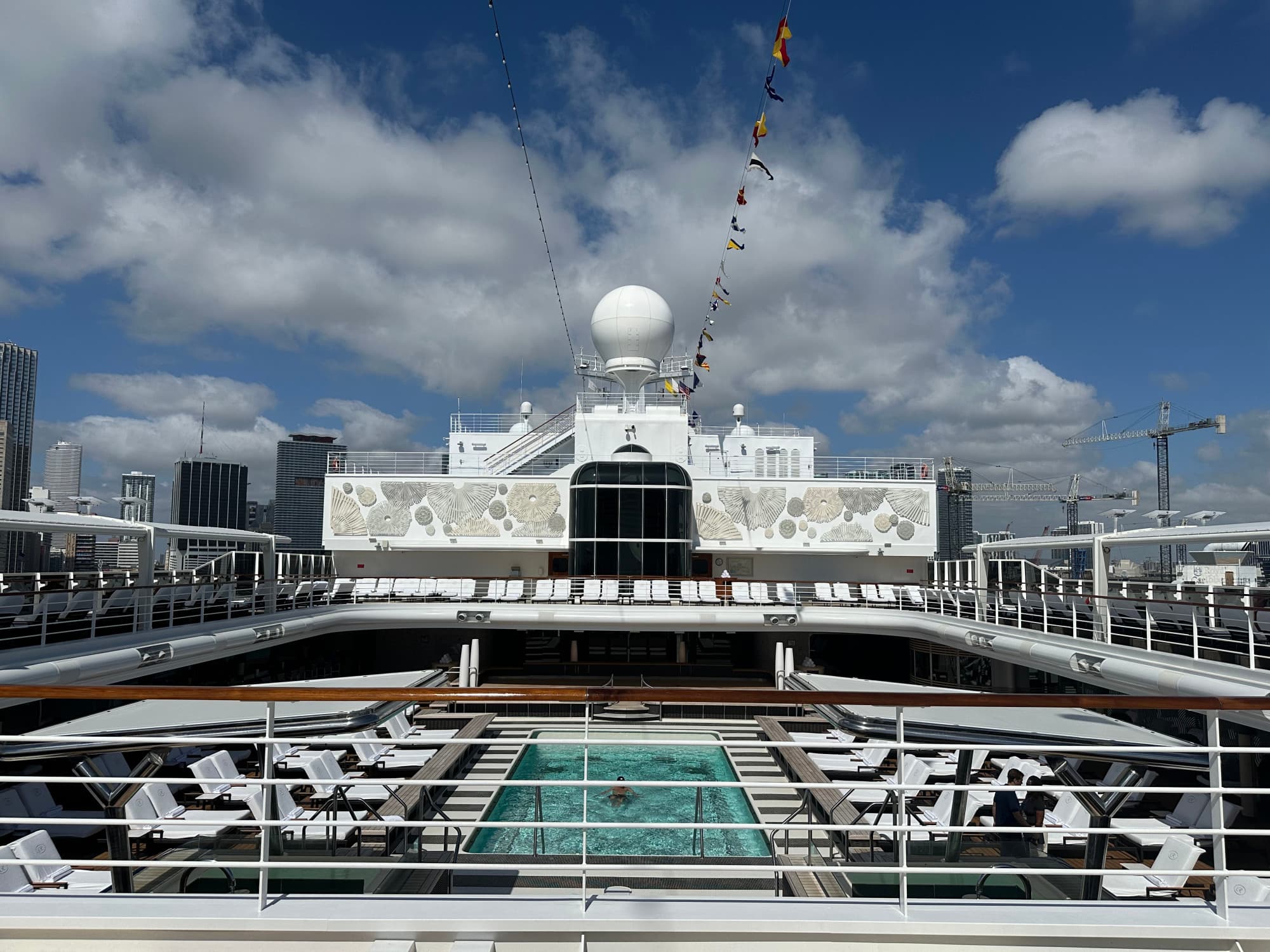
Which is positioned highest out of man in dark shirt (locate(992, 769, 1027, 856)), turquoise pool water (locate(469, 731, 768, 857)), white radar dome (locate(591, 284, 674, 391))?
white radar dome (locate(591, 284, 674, 391))

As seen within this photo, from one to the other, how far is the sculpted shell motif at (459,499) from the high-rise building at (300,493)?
134 m

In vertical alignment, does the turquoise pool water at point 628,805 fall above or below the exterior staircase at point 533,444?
below

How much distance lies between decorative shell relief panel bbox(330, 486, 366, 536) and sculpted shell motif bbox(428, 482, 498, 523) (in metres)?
2.30

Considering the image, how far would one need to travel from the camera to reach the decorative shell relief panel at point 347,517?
24828 millimetres

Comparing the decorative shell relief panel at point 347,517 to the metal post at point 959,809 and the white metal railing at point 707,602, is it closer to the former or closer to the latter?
the white metal railing at point 707,602

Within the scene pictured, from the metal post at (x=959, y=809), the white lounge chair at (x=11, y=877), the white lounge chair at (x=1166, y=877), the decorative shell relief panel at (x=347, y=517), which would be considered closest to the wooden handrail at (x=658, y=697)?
the metal post at (x=959, y=809)

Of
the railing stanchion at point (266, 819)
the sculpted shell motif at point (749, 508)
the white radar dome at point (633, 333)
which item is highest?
the white radar dome at point (633, 333)

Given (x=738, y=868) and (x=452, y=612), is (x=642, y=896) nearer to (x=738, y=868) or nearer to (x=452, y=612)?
(x=738, y=868)

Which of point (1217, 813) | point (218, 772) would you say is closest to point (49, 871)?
point (218, 772)

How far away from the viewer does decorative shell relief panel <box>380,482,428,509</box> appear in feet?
80.7

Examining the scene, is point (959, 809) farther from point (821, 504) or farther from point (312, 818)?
point (821, 504)

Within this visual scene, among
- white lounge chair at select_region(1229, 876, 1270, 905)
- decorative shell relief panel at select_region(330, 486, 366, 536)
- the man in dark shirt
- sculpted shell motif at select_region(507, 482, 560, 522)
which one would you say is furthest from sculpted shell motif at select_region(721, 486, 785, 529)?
white lounge chair at select_region(1229, 876, 1270, 905)

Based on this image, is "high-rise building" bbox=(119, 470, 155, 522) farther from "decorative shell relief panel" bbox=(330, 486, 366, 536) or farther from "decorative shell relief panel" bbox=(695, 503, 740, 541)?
"decorative shell relief panel" bbox=(695, 503, 740, 541)

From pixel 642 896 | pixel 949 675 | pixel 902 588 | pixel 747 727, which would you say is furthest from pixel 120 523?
pixel 949 675
